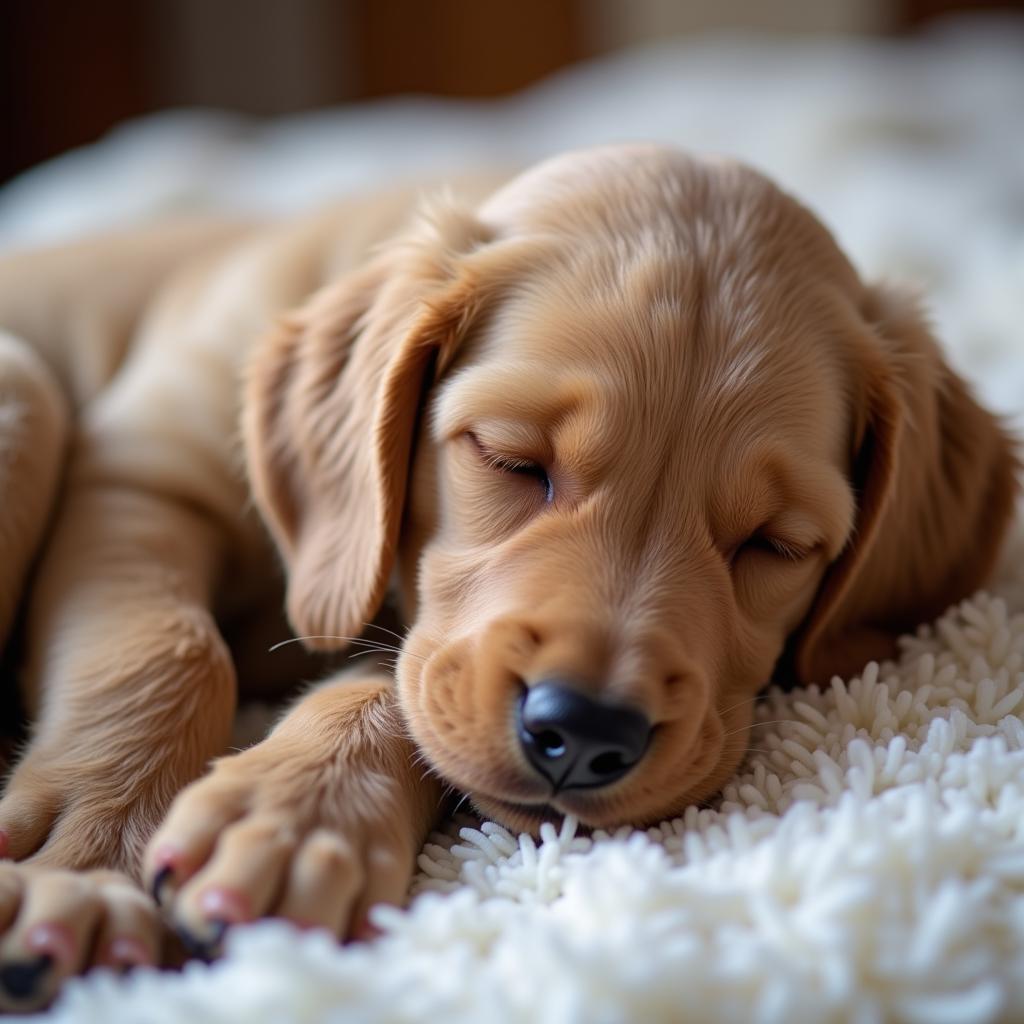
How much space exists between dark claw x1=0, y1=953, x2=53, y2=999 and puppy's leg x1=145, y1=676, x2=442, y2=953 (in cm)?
16

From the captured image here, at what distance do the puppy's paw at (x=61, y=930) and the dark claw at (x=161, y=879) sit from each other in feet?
0.05

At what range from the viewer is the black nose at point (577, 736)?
59.4 inches

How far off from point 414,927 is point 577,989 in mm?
241

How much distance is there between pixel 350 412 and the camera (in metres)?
2.17

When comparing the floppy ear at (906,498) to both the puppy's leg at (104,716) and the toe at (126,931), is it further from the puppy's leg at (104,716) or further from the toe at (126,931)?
the toe at (126,931)

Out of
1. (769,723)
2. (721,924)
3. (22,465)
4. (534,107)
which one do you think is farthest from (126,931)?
Answer: (534,107)

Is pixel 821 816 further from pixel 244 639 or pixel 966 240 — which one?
pixel 966 240

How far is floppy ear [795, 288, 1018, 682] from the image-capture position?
2104 mm

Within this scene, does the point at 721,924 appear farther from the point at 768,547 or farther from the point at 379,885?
the point at 768,547

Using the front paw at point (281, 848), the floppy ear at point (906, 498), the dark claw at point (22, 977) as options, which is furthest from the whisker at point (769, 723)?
the dark claw at point (22, 977)

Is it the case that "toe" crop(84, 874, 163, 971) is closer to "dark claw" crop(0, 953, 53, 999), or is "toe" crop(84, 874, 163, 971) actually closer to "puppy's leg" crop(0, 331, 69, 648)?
"dark claw" crop(0, 953, 53, 999)

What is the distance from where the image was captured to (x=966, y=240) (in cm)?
379

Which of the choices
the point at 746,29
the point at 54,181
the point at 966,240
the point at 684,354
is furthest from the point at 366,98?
the point at 684,354

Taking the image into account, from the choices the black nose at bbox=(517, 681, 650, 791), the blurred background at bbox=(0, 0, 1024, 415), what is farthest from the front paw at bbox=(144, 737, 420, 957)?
the blurred background at bbox=(0, 0, 1024, 415)
